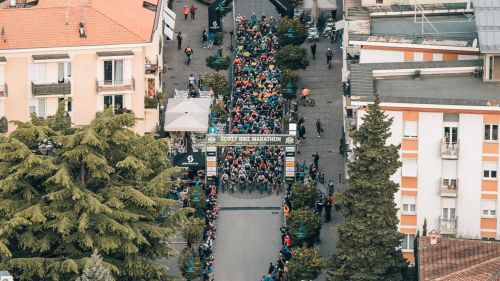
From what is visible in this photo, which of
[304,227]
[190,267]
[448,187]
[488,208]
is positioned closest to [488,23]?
[448,187]

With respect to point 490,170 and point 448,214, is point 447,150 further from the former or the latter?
point 448,214

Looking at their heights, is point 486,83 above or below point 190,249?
above

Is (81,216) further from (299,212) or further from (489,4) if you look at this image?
(489,4)

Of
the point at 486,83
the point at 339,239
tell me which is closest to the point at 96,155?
the point at 339,239

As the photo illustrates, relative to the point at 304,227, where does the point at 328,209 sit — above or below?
above

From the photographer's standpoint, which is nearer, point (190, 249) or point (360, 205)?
point (360, 205)

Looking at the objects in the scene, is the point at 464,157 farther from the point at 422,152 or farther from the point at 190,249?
the point at 190,249

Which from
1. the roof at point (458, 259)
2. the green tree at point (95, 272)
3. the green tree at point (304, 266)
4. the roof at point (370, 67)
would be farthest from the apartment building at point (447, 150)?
the green tree at point (95, 272)

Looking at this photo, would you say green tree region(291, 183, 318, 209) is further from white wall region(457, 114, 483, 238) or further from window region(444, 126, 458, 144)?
window region(444, 126, 458, 144)
